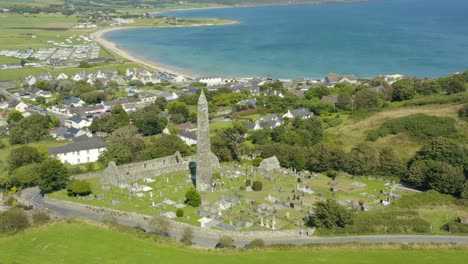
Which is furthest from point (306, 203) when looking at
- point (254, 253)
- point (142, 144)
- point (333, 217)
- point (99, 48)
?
point (99, 48)

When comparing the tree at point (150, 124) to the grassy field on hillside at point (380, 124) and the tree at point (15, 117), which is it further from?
the grassy field on hillside at point (380, 124)

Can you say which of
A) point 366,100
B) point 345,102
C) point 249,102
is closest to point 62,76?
point 249,102

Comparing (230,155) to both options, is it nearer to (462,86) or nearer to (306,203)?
(306,203)

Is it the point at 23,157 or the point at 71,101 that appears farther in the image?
the point at 71,101

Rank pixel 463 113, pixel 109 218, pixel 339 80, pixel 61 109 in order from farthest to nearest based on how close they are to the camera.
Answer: pixel 339 80, pixel 61 109, pixel 463 113, pixel 109 218

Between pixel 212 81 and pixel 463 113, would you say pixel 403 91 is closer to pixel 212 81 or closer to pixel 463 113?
pixel 463 113

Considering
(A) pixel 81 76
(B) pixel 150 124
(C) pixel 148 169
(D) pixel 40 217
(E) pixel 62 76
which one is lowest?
(E) pixel 62 76
